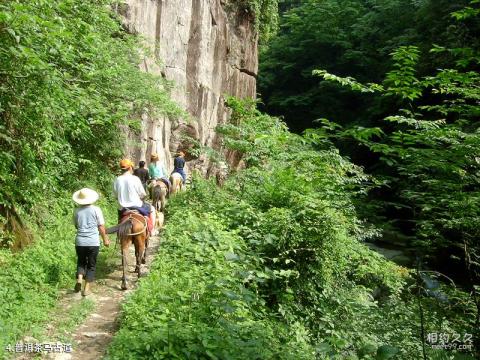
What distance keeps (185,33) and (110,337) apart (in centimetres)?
1661

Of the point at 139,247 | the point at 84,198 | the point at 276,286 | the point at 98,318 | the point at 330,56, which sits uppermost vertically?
the point at 330,56

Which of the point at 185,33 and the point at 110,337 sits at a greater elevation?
the point at 185,33

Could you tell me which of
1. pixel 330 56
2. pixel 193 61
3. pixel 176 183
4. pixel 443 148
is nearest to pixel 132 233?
pixel 443 148

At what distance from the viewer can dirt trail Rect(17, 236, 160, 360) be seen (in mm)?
4904

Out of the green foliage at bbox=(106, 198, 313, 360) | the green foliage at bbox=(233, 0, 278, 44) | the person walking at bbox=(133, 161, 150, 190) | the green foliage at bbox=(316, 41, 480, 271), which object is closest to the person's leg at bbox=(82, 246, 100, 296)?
the green foliage at bbox=(106, 198, 313, 360)

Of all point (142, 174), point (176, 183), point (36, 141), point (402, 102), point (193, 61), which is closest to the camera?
point (36, 141)

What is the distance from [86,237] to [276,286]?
2.95 meters

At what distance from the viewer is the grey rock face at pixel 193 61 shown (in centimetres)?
1573

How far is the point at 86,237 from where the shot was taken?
21.1 ft

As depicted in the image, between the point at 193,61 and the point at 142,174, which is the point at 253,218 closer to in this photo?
the point at 142,174

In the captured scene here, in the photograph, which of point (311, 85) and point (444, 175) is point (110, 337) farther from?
point (311, 85)

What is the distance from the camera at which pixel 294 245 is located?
23.0ft

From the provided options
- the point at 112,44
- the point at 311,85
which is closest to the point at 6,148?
the point at 112,44

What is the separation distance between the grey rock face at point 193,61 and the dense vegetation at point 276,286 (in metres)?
6.30
